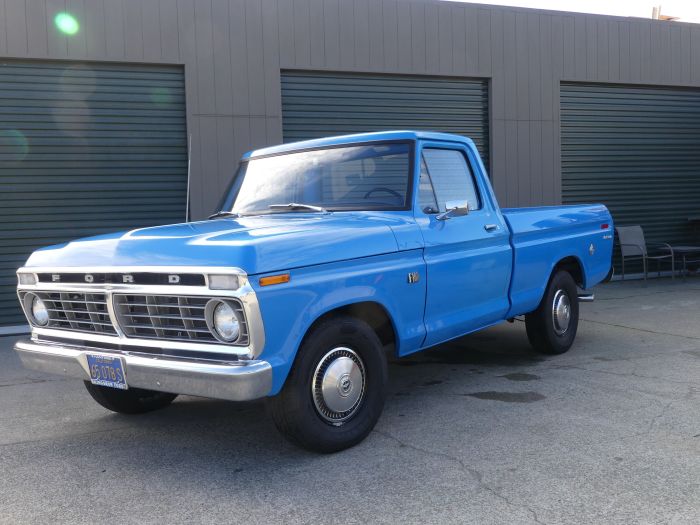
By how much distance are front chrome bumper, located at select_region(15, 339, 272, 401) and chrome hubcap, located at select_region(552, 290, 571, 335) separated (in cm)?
375

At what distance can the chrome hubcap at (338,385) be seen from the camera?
392 centimetres

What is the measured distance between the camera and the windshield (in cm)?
489

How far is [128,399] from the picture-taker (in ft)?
16.3

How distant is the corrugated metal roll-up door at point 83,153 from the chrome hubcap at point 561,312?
5539 millimetres

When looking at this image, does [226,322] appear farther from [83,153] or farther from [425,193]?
[83,153]

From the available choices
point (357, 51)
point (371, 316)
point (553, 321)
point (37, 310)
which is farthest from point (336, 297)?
point (357, 51)

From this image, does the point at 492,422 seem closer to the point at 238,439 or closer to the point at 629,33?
the point at 238,439

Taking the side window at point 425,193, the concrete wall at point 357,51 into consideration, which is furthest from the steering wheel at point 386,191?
the concrete wall at point 357,51

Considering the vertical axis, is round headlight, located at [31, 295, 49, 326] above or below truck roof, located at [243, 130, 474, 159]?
below

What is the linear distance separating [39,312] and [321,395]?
6.33ft

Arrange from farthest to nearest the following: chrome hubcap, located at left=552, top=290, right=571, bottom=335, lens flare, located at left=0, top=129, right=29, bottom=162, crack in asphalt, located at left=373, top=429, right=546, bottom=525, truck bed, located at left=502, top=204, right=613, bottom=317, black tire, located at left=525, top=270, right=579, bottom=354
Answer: lens flare, located at left=0, top=129, right=29, bottom=162 < chrome hubcap, located at left=552, top=290, right=571, bottom=335 < black tire, located at left=525, top=270, right=579, bottom=354 < truck bed, located at left=502, top=204, right=613, bottom=317 < crack in asphalt, located at left=373, top=429, right=546, bottom=525

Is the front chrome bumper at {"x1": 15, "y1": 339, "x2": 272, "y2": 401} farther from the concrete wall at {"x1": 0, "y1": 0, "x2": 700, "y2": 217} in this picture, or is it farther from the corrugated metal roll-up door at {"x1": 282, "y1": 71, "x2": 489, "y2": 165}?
the corrugated metal roll-up door at {"x1": 282, "y1": 71, "x2": 489, "y2": 165}

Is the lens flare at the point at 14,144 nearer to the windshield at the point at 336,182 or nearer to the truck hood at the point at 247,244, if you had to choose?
the windshield at the point at 336,182

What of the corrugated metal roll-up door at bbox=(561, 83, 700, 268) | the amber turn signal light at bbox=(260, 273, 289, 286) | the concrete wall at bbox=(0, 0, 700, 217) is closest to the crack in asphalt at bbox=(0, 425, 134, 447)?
the amber turn signal light at bbox=(260, 273, 289, 286)
